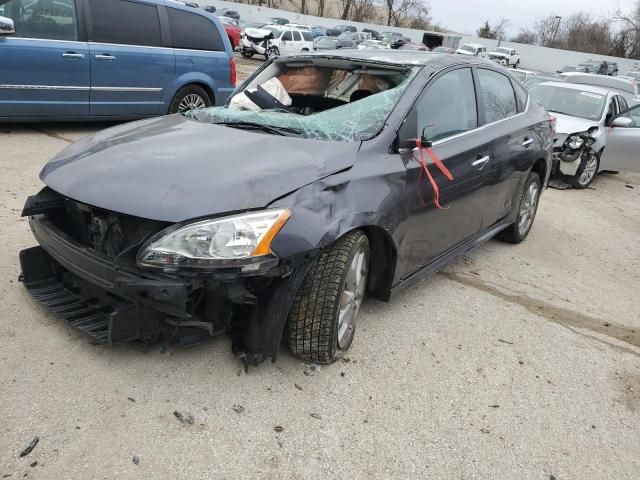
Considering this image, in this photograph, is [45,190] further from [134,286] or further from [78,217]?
[134,286]

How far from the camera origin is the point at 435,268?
12.0 ft

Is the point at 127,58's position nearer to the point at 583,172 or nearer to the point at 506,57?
the point at 583,172

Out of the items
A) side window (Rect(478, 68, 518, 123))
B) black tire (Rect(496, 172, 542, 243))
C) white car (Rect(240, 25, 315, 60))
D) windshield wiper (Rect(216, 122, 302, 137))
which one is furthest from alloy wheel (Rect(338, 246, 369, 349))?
white car (Rect(240, 25, 315, 60))

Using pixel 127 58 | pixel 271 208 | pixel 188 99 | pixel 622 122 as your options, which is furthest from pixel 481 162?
pixel 622 122

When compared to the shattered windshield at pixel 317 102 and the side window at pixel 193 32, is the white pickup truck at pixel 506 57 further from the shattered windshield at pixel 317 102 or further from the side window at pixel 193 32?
the shattered windshield at pixel 317 102

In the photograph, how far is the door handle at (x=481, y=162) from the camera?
151 inches

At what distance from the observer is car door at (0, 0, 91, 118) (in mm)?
6250


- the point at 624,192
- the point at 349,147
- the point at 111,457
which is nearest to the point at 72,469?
the point at 111,457

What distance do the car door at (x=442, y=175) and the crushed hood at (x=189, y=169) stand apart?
1.71 feet

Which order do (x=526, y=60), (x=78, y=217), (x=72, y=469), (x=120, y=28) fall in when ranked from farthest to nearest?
(x=526, y=60), (x=120, y=28), (x=78, y=217), (x=72, y=469)

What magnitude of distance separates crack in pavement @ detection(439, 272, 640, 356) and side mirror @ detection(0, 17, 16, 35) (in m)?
5.26

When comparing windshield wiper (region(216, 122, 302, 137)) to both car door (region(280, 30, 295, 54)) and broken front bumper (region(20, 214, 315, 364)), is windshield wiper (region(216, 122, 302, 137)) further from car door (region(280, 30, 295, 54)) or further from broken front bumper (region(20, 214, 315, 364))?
car door (region(280, 30, 295, 54))

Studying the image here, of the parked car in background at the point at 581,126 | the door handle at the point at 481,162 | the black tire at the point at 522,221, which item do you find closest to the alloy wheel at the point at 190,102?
the black tire at the point at 522,221

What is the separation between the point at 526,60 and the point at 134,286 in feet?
199
